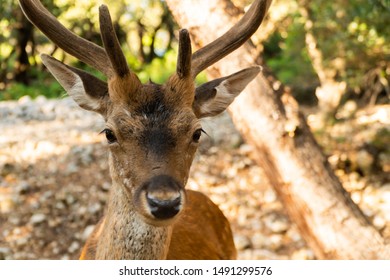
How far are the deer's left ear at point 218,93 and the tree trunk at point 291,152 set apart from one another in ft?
2.65

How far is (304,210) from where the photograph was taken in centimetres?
479

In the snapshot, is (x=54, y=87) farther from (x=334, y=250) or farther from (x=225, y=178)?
(x=334, y=250)

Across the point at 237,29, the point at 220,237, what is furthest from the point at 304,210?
the point at 237,29

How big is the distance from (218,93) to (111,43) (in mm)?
815

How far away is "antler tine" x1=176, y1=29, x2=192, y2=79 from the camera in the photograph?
3172mm

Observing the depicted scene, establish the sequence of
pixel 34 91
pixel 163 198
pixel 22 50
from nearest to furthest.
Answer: pixel 163 198
pixel 34 91
pixel 22 50

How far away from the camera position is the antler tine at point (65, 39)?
134 inches

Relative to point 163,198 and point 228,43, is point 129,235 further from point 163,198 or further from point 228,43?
point 228,43

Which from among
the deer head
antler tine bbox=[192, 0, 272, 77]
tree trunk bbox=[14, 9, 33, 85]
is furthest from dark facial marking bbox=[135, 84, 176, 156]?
tree trunk bbox=[14, 9, 33, 85]

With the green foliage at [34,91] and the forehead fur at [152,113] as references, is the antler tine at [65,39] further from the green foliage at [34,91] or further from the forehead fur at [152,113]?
the green foliage at [34,91]

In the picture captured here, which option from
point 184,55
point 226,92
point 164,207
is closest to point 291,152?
point 226,92

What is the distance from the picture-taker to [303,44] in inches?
460

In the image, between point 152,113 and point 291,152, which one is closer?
point 152,113

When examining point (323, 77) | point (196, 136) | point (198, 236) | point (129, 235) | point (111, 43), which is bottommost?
point (323, 77)
